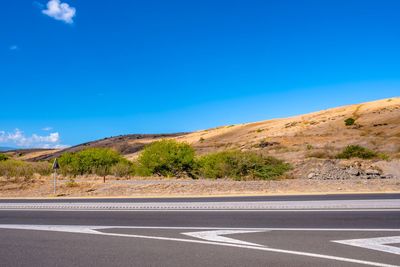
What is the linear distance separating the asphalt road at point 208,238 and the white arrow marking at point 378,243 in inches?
0.7

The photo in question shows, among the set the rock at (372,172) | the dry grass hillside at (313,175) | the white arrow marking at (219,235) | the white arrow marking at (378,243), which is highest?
the dry grass hillside at (313,175)

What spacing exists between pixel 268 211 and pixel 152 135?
115 metres

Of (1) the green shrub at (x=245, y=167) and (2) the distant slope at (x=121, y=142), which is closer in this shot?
(1) the green shrub at (x=245, y=167)

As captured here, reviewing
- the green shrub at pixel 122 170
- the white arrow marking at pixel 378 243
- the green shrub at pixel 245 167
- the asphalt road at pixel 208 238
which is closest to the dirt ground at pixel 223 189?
the green shrub at pixel 245 167

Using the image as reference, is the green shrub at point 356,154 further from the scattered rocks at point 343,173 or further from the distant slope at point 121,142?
the distant slope at point 121,142

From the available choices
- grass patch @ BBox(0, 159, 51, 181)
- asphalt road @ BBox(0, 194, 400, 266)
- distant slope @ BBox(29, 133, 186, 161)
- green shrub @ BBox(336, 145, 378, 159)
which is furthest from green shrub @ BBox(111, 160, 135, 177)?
distant slope @ BBox(29, 133, 186, 161)

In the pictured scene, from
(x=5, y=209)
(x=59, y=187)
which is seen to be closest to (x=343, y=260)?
(x=5, y=209)

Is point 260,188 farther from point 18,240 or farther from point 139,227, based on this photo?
point 18,240

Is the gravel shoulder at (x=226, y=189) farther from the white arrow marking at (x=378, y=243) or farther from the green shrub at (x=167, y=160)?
the white arrow marking at (x=378, y=243)

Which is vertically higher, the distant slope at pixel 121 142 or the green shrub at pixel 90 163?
the distant slope at pixel 121 142

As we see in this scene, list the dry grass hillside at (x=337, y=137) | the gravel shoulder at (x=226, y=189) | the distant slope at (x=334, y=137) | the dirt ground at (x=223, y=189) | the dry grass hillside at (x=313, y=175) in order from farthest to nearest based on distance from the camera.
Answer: the distant slope at (x=334, y=137) < the dry grass hillside at (x=337, y=137) < the dry grass hillside at (x=313, y=175) < the dirt ground at (x=223, y=189) < the gravel shoulder at (x=226, y=189)

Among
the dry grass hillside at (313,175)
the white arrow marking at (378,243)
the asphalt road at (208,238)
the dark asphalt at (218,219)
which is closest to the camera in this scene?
the asphalt road at (208,238)

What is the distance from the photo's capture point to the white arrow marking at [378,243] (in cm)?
683

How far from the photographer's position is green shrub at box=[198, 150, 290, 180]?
1147 inches
